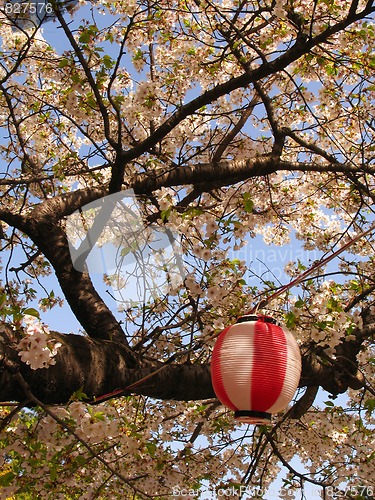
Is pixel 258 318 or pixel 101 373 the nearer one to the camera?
pixel 258 318

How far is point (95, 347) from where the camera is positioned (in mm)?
2756

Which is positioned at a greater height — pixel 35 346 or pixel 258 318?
pixel 258 318

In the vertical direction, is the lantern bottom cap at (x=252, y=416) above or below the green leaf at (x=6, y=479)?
above

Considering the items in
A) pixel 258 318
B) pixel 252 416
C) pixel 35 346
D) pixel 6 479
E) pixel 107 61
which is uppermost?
pixel 107 61

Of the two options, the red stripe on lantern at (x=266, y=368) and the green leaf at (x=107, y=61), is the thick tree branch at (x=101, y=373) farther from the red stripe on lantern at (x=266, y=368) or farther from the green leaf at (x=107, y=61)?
the green leaf at (x=107, y=61)

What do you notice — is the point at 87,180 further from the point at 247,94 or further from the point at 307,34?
the point at 307,34

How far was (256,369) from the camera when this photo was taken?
7.45 ft

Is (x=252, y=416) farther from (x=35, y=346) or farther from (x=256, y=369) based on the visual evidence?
(x=35, y=346)

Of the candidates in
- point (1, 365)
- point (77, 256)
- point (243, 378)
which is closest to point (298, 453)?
→ point (77, 256)

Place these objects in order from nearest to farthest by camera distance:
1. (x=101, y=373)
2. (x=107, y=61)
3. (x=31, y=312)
Answer: (x=31, y=312)
(x=101, y=373)
(x=107, y=61)

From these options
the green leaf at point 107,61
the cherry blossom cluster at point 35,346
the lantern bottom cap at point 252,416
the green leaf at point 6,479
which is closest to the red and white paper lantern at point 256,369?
the lantern bottom cap at point 252,416

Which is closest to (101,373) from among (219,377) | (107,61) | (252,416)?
(219,377)

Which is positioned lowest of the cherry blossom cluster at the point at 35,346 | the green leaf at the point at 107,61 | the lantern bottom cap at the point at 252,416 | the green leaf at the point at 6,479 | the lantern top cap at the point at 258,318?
the green leaf at the point at 6,479

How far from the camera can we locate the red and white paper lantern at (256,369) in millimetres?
2270
